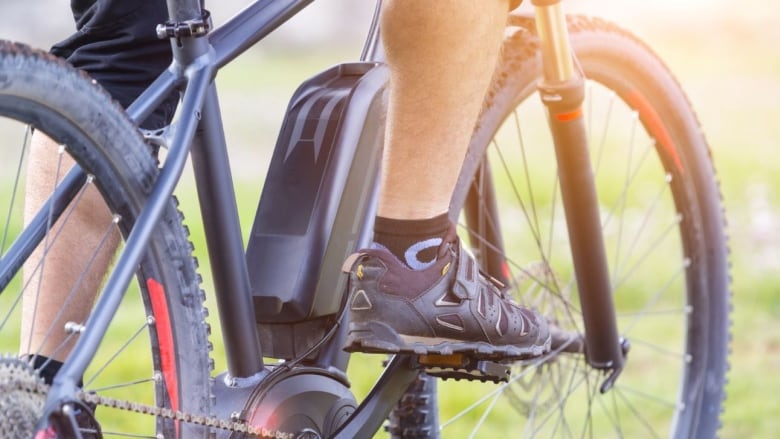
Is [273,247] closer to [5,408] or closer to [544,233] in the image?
[5,408]

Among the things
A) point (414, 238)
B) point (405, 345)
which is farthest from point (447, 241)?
point (405, 345)

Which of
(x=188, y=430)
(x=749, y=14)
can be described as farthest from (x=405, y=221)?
(x=749, y=14)

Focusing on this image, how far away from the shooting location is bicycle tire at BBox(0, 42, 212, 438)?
4.90 ft

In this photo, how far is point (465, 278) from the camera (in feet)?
6.20

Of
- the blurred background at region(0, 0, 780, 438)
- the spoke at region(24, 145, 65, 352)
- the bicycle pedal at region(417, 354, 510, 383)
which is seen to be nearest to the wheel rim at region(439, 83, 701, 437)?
the blurred background at region(0, 0, 780, 438)

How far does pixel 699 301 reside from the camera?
2.78 meters

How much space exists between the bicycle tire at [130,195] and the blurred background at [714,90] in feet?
6.84

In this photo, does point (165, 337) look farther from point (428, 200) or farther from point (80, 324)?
point (428, 200)

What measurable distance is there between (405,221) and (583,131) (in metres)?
0.55

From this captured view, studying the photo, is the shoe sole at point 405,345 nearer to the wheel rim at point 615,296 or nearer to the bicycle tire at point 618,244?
the bicycle tire at point 618,244

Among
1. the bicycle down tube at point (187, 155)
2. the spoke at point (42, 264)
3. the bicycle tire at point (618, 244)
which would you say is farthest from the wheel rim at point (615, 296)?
the spoke at point (42, 264)

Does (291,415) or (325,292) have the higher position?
(325,292)

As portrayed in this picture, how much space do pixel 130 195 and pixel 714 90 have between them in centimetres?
587

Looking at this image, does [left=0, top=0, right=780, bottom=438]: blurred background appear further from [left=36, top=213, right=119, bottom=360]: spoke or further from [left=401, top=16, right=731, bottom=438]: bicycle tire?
[left=36, top=213, right=119, bottom=360]: spoke
